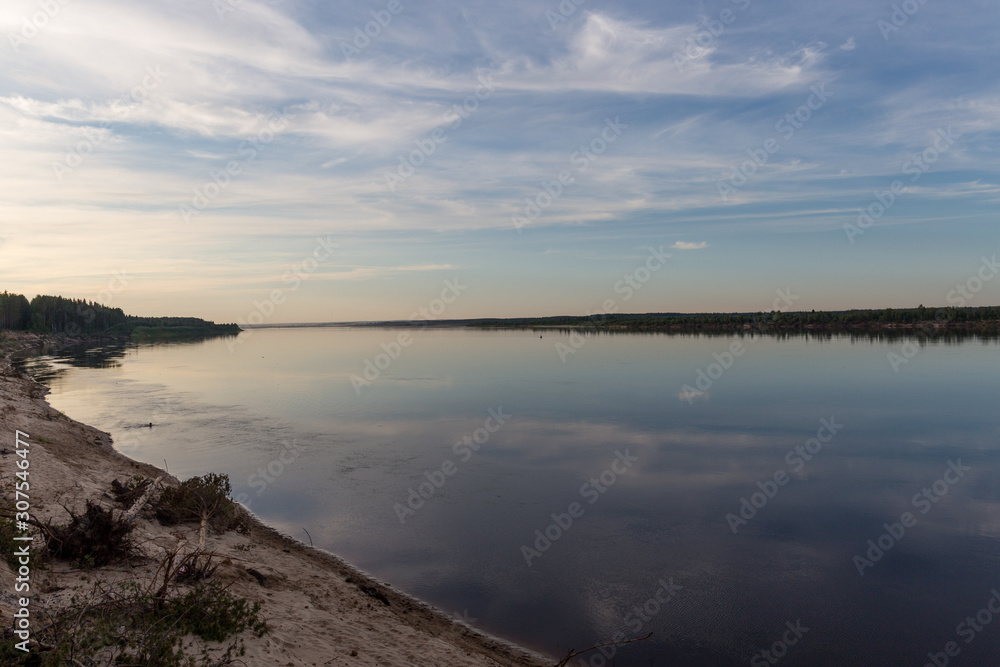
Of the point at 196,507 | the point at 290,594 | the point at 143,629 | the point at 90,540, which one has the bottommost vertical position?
the point at 290,594

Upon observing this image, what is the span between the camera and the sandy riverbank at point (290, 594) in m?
6.29

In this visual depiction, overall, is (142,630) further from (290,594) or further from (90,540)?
(290,594)

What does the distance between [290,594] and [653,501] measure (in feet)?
27.9

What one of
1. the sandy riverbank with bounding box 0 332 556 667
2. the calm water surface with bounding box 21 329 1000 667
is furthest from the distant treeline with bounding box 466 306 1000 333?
the sandy riverbank with bounding box 0 332 556 667

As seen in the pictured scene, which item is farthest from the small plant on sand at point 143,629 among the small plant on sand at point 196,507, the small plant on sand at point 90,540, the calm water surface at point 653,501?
the calm water surface at point 653,501

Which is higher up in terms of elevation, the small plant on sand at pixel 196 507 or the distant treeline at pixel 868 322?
the distant treeline at pixel 868 322

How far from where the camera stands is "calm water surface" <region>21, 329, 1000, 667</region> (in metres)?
8.55

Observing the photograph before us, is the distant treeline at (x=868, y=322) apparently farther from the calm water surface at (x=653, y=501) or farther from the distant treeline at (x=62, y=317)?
the distant treeline at (x=62, y=317)

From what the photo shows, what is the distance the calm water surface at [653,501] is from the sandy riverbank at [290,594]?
0.71 meters

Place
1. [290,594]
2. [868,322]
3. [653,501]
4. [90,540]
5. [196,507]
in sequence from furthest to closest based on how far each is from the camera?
[868,322] < [653,501] < [196,507] < [290,594] < [90,540]

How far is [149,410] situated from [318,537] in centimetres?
2068

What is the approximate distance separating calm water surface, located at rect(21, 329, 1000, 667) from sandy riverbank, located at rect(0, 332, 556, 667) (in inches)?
27.8

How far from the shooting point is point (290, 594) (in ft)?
26.4

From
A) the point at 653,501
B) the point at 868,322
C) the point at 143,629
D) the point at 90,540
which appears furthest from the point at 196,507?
A: the point at 868,322
